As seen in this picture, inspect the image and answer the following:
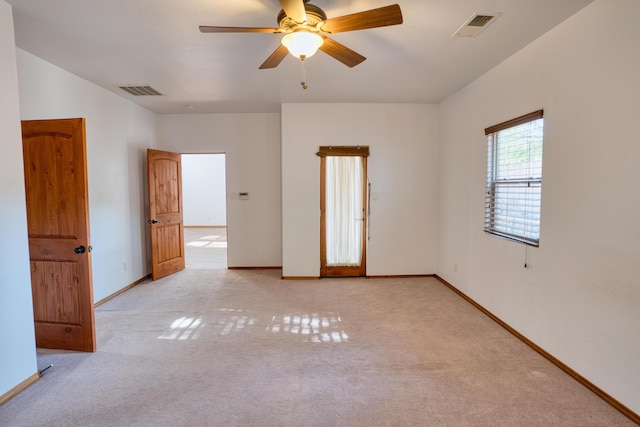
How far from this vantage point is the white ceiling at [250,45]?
2.33 m

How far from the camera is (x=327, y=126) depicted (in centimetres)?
500

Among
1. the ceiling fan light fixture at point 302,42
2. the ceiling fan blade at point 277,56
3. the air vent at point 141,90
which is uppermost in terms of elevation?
the air vent at point 141,90

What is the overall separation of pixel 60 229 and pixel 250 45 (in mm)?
2283

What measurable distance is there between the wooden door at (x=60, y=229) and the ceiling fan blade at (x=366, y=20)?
221 centimetres

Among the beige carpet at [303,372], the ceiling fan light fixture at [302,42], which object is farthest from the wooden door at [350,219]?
the ceiling fan light fixture at [302,42]

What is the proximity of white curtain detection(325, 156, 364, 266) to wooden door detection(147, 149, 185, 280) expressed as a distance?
2.57 m

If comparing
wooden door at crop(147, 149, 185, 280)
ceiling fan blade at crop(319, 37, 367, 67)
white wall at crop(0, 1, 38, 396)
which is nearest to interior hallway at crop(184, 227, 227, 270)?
wooden door at crop(147, 149, 185, 280)

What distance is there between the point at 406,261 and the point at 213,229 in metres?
7.70

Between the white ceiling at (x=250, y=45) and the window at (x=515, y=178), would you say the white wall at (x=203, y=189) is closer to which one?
the white ceiling at (x=250, y=45)

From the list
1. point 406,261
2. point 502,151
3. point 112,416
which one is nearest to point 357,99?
point 502,151

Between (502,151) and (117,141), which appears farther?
(117,141)

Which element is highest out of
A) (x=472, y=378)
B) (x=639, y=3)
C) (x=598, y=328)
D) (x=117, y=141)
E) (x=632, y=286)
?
(x=639, y=3)

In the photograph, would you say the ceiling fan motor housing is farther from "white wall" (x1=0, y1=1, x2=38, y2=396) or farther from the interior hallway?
the interior hallway

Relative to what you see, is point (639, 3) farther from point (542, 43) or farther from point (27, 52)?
point (27, 52)
